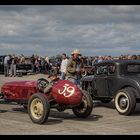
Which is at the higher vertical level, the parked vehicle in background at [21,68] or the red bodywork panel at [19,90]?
the parked vehicle in background at [21,68]

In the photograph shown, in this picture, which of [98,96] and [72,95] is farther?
[98,96]

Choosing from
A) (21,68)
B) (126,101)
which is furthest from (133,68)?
(21,68)

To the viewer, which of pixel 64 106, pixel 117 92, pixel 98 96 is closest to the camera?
pixel 64 106

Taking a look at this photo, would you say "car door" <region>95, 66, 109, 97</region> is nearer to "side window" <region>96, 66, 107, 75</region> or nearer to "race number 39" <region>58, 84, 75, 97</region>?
"side window" <region>96, 66, 107, 75</region>

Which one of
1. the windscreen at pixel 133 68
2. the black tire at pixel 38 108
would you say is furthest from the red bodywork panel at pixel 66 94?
the windscreen at pixel 133 68

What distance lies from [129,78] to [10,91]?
10.9ft

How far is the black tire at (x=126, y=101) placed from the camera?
11.4m

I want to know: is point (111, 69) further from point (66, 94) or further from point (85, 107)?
point (66, 94)

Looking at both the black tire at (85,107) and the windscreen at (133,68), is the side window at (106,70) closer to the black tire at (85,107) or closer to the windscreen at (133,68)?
the windscreen at (133,68)

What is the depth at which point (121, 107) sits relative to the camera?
11.7 metres

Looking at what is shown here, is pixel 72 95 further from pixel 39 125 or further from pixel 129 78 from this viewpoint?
pixel 129 78

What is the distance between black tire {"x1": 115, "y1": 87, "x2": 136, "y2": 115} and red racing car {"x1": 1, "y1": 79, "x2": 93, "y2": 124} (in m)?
1.32
